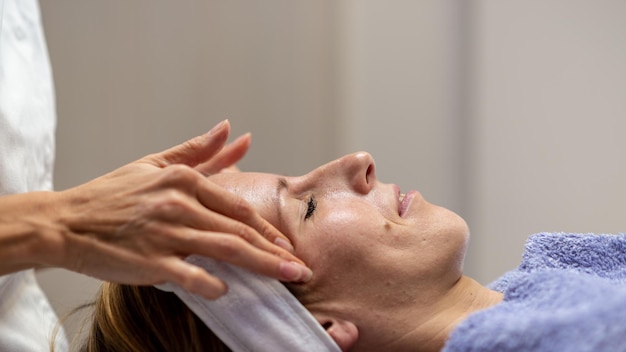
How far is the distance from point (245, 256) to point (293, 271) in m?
0.08

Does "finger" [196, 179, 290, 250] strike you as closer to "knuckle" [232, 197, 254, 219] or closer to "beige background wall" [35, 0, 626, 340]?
"knuckle" [232, 197, 254, 219]

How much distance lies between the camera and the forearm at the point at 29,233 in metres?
0.87

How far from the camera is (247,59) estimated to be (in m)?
1.79

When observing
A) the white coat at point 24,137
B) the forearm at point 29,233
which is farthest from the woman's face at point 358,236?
the white coat at point 24,137

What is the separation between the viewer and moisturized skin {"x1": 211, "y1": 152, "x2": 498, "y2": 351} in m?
0.93

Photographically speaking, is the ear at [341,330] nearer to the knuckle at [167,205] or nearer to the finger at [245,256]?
the finger at [245,256]

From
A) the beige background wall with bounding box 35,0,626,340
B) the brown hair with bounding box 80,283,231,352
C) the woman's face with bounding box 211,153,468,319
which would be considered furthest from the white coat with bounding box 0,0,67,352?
the woman's face with bounding box 211,153,468,319

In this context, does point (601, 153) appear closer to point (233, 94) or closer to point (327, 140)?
point (327, 140)

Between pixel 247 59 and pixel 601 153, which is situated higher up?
pixel 247 59

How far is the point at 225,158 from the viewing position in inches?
49.3

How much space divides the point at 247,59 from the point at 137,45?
300 millimetres

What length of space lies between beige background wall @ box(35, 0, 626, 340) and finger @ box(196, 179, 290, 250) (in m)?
0.90

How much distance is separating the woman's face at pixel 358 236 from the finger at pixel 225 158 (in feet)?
0.56

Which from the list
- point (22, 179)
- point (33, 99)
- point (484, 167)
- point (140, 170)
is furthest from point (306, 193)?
point (484, 167)
